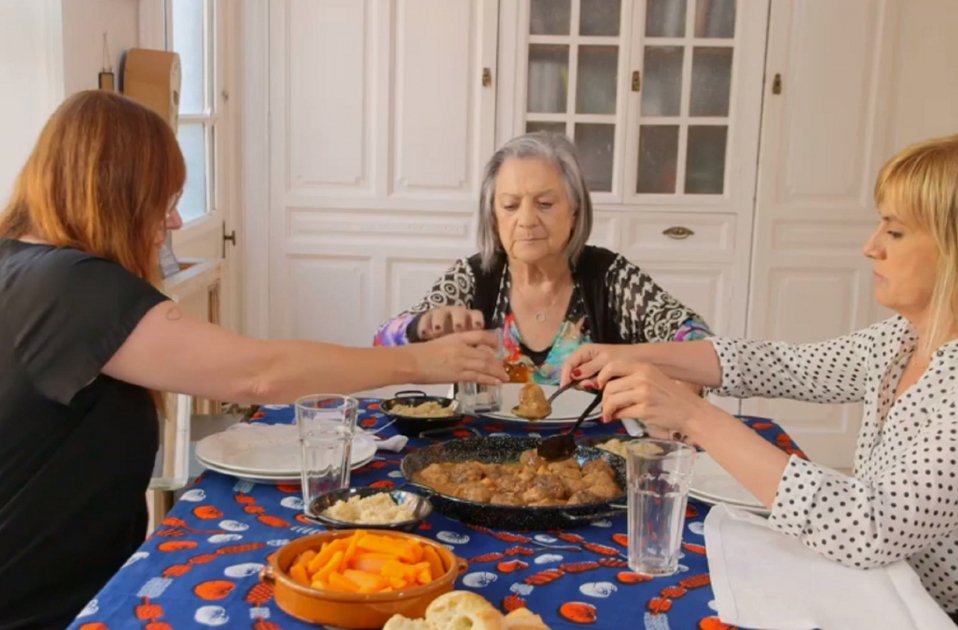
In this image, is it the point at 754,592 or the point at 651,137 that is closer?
the point at 754,592

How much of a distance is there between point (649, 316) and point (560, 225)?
28 centimetres

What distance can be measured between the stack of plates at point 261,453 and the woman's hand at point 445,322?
0.46 metres

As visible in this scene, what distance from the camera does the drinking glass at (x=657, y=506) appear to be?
3.99 ft

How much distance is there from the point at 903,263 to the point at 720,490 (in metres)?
0.40

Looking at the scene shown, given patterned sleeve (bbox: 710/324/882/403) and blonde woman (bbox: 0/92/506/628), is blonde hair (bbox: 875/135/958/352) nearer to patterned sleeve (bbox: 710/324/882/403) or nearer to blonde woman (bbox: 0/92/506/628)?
patterned sleeve (bbox: 710/324/882/403)

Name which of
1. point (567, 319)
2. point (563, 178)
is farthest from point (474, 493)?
point (563, 178)

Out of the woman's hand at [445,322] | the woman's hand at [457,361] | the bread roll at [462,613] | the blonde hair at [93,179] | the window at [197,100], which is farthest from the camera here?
the window at [197,100]

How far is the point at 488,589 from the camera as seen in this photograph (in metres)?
1.14

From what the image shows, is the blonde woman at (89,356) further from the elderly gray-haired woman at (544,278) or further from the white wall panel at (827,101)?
the white wall panel at (827,101)

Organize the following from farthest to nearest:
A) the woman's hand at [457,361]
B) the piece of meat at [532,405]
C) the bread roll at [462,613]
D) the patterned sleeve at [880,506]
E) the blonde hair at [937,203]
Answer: the piece of meat at [532,405]
the woman's hand at [457,361]
the blonde hair at [937,203]
the patterned sleeve at [880,506]
the bread roll at [462,613]

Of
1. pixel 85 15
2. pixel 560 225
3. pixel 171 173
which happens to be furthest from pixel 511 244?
pixel 85 15

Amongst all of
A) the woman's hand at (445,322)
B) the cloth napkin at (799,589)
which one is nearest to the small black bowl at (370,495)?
the cloth napkin at (799,589)

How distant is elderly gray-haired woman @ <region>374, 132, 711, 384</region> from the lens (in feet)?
7.50

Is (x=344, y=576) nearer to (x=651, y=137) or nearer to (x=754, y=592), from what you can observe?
(x=754, y=592)
